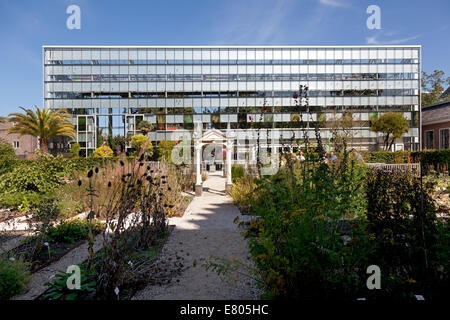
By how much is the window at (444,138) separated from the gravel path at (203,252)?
30364 mm

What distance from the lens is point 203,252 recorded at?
180 inches

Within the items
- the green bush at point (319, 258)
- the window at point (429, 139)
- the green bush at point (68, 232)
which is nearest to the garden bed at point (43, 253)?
the green bush at point (68, 232)

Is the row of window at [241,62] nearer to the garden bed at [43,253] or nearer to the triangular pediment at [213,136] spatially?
the triangular pediment at [213,136]

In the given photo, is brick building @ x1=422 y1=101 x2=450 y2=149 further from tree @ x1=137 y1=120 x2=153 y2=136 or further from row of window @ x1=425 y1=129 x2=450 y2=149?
tree @ x1=137 y1=120 x2=153 y2=136

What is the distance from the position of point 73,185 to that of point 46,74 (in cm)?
3318

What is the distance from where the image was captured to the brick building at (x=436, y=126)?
28.7 m

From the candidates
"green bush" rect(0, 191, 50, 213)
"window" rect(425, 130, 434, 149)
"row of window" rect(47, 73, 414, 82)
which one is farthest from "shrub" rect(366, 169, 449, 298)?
"window" rect(425, 130, 434, 149)

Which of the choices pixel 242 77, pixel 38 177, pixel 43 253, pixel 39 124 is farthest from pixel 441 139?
pixel 39 124

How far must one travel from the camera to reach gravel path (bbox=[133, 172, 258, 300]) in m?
3.06

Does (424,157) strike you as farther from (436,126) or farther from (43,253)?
(43,253)

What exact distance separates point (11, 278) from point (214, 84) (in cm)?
3456

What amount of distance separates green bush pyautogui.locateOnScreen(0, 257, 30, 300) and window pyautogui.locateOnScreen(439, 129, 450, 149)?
35.7 meters

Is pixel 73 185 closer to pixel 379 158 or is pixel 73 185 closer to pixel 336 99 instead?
pixel 379 158

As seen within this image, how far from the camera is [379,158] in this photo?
2367cm
